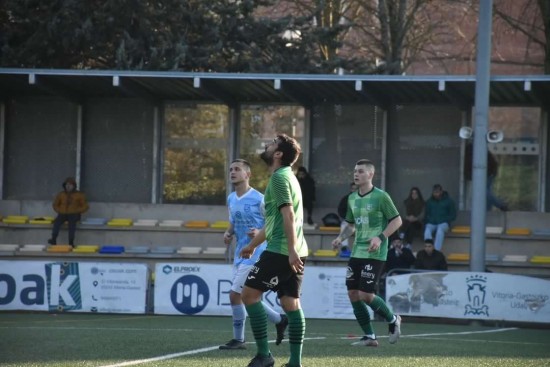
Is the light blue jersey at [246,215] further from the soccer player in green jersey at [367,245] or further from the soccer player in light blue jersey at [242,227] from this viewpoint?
the soccer player in green jersey at [367,245]

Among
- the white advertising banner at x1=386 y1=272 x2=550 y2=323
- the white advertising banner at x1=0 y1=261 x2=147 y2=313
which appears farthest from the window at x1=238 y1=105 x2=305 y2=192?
the white advertising banner at x1=386 y1=272 x2=550 y2=323

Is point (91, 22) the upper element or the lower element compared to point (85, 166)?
upper

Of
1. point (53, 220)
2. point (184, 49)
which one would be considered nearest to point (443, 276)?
point (53, 220)

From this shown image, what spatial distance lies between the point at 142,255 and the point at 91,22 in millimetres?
7013

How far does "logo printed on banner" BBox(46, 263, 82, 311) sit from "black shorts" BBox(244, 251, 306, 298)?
10647mm

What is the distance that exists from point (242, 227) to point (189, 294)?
24.6 ft

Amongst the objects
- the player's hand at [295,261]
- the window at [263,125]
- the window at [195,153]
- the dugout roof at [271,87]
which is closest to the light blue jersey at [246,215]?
the player's hand at [295,261]

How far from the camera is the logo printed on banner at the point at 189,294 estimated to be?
18.8 m

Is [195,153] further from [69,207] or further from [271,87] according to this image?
[69,207]

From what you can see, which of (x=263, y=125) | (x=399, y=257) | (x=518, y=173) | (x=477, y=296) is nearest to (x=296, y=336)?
(x=477, y=296)

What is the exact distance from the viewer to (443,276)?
18234mm

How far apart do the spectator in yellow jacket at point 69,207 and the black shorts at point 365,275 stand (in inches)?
511

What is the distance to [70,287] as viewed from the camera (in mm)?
18922

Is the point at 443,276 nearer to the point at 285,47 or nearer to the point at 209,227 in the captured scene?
the point at 209,227
